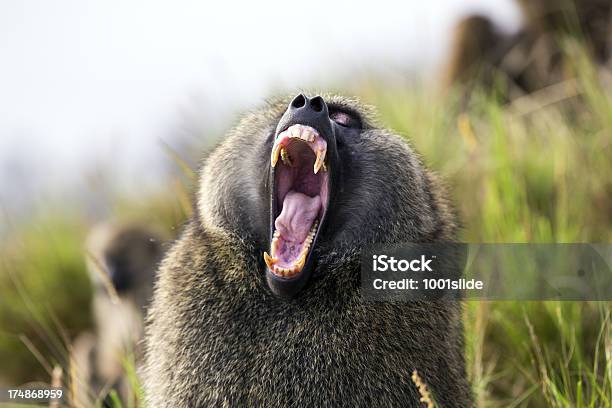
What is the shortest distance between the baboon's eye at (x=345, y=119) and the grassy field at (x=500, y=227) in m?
0.36

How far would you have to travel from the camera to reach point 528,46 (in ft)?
22.1

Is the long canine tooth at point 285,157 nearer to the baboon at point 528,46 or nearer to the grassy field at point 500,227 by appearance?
the grassy field at point 500,227

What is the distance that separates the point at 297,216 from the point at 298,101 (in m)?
0.32

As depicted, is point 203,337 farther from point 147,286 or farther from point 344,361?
point 147,286

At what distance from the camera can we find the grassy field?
3100mm

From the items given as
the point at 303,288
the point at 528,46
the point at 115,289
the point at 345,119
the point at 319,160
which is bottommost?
the point at 115,289

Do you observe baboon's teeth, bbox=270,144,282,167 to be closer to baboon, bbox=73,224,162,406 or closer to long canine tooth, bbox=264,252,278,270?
long canine tooth, bbox=264,252,278,270

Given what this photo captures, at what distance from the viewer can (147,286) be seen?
4.69 metres

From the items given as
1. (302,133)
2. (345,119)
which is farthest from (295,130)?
(345,119)

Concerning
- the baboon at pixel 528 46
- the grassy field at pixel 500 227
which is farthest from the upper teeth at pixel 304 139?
the baboon at pixel 528 46

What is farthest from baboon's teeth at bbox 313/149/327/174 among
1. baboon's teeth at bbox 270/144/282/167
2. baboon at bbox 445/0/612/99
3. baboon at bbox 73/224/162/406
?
baboon at bbox 445/0/612/99

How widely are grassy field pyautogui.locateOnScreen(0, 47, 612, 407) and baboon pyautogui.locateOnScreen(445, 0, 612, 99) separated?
511 mm

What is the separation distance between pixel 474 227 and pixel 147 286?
1.81 m

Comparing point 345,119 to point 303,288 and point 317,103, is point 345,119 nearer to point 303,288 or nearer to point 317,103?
point 317,103
